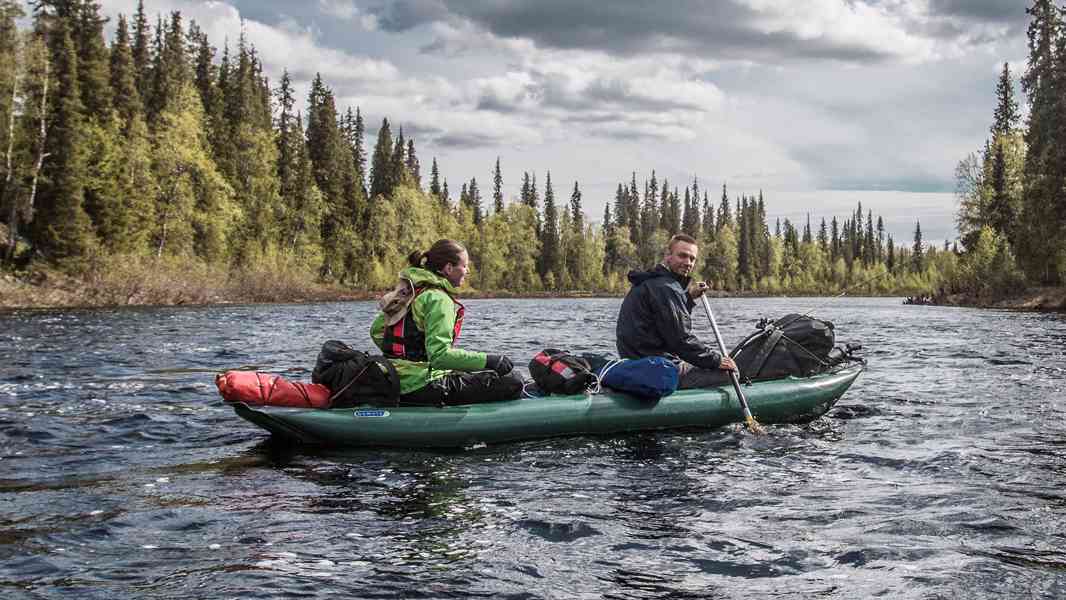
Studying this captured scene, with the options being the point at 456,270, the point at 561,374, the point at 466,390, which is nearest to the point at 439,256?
the point at 456,270

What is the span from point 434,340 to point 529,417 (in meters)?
1.29

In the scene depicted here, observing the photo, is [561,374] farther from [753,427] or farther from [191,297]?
[191,297]

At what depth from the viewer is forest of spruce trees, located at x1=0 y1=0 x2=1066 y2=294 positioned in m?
40.0

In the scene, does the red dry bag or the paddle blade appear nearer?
the red dry bag

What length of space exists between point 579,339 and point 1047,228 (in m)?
28.8

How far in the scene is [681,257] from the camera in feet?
29.7

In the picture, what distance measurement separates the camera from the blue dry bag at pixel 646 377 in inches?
352

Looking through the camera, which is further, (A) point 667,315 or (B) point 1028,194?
(B) point 1028,194

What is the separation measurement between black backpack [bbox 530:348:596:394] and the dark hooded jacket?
54 centimetres

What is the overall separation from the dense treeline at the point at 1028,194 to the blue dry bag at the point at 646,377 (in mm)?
36665

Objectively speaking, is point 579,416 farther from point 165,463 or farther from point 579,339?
point 579,339

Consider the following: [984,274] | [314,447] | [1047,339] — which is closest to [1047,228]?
[984,274]

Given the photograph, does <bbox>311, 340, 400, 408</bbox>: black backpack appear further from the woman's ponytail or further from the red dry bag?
the woman's ponytail

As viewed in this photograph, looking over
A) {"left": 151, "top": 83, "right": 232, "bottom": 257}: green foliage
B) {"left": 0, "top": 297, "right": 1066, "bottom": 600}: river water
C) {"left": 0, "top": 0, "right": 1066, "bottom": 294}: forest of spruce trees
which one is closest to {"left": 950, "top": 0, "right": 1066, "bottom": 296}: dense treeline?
{"left": 0, "top": 0, "right": 1066, "bottom": 294}: forest of spruce trees
